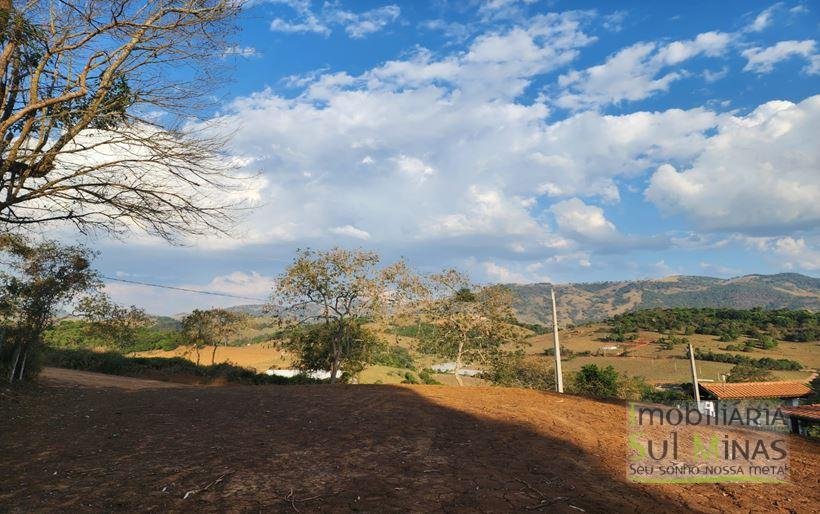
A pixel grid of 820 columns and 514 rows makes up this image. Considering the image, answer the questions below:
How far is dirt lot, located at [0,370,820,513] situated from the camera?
16.4ft

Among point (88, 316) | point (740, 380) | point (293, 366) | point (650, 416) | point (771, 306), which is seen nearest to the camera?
point (650, 416)

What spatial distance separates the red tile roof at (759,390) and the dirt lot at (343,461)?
3362 centimetres

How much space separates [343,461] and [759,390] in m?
45.1

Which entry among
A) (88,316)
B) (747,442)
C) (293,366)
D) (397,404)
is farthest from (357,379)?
(747,442)

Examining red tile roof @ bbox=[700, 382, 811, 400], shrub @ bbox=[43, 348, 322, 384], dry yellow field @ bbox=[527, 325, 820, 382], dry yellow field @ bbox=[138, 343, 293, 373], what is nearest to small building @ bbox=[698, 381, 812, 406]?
red tile roof @ bbox=[700, 382, 811, 400]

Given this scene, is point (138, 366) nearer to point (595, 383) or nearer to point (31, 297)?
point (31, 297)

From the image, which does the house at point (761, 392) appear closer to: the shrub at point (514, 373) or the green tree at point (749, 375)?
the green tree at point (749, 375)

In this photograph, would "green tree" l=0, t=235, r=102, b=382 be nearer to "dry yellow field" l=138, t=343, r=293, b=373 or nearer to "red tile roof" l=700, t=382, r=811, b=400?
"dry yellow field" l=138, t=343, r=293, b=373

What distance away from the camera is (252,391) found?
14250 millimetres

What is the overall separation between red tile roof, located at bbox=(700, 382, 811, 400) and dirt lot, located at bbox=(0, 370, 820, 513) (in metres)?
33.6

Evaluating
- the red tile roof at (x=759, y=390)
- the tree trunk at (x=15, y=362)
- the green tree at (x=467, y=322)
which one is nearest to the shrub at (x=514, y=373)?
the green tree at (x=467, y=322)

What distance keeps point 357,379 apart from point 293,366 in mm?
3309

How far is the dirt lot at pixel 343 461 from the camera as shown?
16.4ft

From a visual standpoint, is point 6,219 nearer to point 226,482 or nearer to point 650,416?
point 226,482
